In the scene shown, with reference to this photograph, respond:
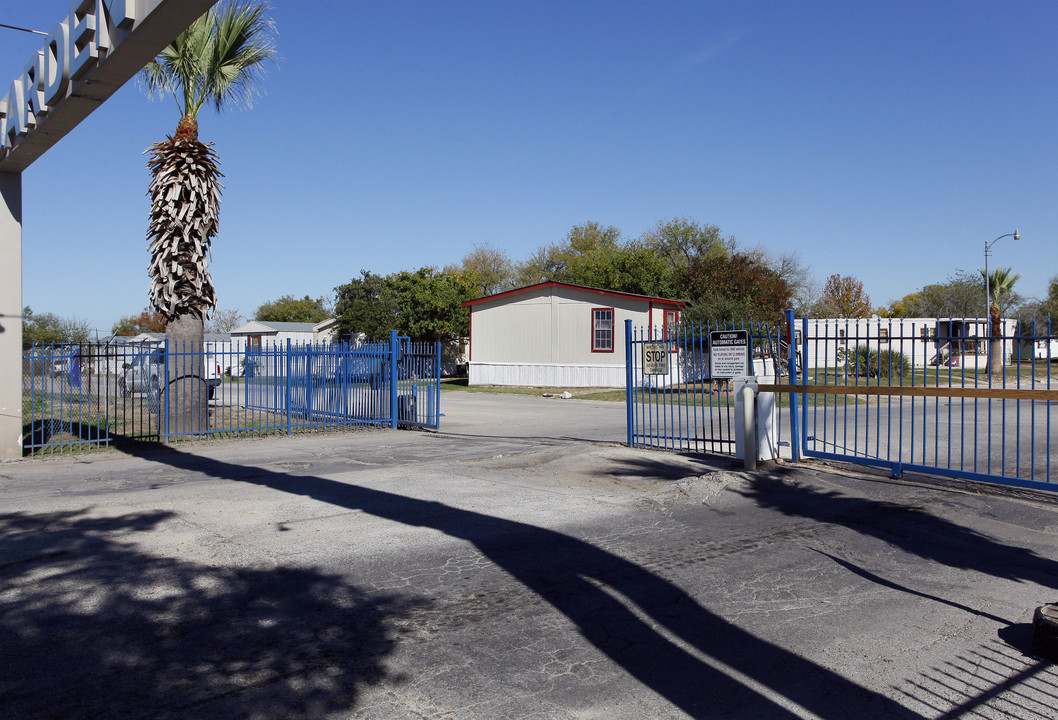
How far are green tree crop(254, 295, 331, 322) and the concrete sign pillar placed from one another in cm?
8381

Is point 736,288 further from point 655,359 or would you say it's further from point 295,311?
point 295,311

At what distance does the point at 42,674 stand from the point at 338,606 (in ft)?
5.80

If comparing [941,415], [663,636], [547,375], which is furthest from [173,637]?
[547,375]

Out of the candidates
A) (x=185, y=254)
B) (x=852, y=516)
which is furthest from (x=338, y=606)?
(x=185, y=254)

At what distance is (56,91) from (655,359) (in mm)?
9327

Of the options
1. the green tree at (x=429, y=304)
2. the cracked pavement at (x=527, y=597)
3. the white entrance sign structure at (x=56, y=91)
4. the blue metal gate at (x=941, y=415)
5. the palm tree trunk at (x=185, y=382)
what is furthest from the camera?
the green tree at (x=429, y=304)

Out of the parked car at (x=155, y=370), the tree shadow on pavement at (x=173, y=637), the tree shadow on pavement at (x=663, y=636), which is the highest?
the parked car at (x=155, y=370)

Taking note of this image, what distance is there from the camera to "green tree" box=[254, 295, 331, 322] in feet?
313

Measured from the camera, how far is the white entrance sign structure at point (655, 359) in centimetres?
1225

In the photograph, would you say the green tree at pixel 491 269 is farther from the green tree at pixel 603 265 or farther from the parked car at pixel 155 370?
the parked car at pixel 155 370

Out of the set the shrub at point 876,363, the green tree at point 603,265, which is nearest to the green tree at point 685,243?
the green tree at point 603,265

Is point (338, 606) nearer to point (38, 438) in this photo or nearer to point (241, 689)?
point (241, 689)

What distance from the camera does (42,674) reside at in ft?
13.6

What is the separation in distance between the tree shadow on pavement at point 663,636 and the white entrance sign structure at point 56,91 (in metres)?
5.51
